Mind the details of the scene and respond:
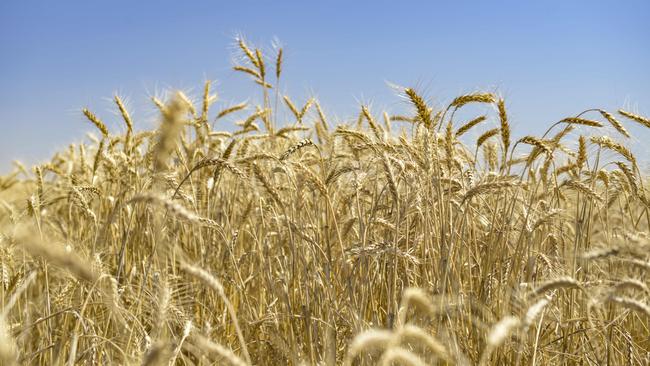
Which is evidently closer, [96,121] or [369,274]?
[369,274]

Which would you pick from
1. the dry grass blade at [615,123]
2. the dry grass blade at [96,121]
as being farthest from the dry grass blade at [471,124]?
the dry grass blade at [96,121]

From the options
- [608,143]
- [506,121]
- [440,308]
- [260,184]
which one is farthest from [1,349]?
[608,143]

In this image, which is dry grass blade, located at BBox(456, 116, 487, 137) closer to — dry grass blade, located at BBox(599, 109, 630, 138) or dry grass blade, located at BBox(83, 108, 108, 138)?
dry grass blade, located at BBox(599, 109, 630, 138)

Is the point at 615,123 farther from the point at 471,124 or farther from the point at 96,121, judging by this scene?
the point at 96,121

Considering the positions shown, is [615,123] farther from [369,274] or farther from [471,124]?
[369,274]

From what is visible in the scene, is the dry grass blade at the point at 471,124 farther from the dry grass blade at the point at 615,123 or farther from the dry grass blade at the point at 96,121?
the dry grass blade at the point at 96,121

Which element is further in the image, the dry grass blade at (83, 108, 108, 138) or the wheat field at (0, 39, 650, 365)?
the dry grass blade at (83, 108, 108, 138)

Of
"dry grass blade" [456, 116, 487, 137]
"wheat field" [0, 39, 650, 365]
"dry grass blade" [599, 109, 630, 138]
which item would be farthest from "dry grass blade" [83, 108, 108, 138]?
"dry grass blade" [599, 109, 630, 138]

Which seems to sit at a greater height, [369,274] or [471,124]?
[471,124]

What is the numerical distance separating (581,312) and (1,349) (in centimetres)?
275

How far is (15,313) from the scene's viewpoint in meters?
3.67

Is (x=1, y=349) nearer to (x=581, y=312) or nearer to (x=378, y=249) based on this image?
(x=378, y=249)

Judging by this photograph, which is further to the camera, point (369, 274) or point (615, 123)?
point (615, 123)

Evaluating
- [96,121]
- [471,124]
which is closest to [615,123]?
[471,124]
